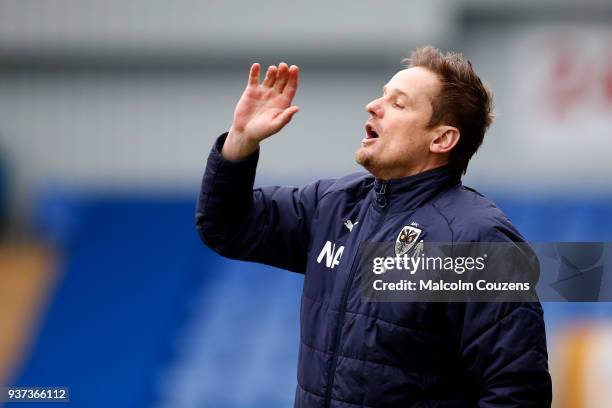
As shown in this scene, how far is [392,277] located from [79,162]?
284 inches

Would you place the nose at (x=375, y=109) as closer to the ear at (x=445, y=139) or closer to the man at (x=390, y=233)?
the man at (x=390, y=233)

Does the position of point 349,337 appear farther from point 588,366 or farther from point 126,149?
point 126,149

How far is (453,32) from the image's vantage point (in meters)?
8.83

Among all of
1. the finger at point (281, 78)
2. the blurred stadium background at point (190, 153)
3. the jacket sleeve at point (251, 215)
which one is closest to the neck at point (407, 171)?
the jacket sleeve at point (251, 215)

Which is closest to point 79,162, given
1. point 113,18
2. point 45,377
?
point 113,18

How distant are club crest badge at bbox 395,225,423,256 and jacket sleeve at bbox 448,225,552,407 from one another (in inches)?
8.1

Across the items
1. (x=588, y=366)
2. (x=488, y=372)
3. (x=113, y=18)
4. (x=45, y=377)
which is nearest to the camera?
(x=488, y=372)

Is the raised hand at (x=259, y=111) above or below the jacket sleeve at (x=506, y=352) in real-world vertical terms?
above

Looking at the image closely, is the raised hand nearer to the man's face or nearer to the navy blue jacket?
the navy blue jacket

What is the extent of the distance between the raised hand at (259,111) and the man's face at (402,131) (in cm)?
24

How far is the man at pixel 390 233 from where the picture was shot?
8.90 feet

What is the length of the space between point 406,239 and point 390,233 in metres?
0.05

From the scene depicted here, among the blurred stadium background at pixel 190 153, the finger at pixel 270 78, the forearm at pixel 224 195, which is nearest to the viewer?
the forearm at pixel 224 195

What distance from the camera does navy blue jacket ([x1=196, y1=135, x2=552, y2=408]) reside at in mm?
2695
